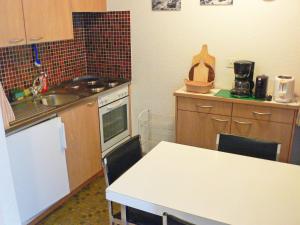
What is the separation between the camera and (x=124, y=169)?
6.34ft

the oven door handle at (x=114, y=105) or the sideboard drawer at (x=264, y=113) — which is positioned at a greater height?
the sideboard drawer at (x=264, y=113)

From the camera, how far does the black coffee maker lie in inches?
107

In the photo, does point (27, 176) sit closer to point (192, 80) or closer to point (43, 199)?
point (43, 199)

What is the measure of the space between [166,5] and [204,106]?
1.06 meters

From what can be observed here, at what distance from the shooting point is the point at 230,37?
290 cm

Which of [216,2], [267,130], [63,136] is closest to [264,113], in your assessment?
[267,130]

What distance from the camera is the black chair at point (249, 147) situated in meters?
1.93

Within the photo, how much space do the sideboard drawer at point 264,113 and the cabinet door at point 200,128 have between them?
0.13 meters

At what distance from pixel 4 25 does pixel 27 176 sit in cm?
107

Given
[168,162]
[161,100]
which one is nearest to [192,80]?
[161,100]

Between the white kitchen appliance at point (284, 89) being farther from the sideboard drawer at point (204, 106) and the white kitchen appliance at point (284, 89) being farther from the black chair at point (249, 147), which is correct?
the black chair at point (249, 147)

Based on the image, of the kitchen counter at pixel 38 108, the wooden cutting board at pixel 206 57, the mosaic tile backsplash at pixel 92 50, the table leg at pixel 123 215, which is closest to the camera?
the table leg at pixel 123 215

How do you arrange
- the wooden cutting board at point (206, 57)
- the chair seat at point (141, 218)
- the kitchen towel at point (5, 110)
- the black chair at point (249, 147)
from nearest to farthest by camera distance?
the chair seat at point (141, 218), the black chair at point (249, 147), the kitchen towel at point (5, 110), the wooden cutting board at point (206, 57)

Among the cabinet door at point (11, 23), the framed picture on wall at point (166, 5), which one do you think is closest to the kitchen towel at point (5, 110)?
the cabinet door at point (11, 23)
